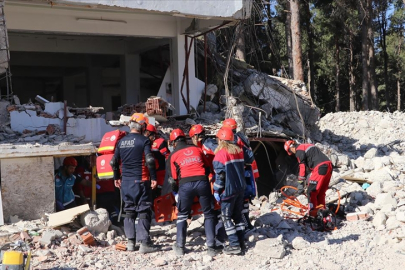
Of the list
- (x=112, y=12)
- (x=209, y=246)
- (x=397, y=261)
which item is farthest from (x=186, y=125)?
(x=397, y=261)

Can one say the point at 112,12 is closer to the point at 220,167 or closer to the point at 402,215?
the point at 220,167

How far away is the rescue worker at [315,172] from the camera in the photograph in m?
9.09

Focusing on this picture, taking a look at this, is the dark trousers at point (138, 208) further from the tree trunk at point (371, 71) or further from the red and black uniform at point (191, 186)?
the tree trunk at point (371, 71)

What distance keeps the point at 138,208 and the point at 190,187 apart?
2.71 feet

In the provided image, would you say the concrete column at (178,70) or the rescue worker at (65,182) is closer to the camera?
the rescue worker at (65,182)

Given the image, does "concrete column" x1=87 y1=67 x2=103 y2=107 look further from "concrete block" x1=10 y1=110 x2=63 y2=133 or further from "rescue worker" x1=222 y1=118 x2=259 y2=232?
"rescue worker" x1=222 y1=118 x2=259 y2=232

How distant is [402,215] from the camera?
8.69 meters

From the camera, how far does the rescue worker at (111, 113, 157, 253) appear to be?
7.29 metres

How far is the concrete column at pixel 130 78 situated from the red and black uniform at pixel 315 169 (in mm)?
7573

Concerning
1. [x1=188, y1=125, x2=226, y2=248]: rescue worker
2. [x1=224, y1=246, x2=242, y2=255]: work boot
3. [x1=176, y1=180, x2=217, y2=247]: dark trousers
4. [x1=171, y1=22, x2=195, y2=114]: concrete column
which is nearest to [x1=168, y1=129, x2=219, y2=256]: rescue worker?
[x1=176, y1=180, x2=217, y2=247]: dark trousers

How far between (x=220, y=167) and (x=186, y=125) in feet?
15.1

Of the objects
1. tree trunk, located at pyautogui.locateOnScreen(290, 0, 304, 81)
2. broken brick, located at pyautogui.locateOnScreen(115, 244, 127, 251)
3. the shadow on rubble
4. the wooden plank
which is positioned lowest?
broken brick, located at pyautogui.locateOnScreen(115, 244, 127, 251)

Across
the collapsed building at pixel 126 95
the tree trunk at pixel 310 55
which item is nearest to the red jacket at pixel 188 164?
the collapsed building at pixel 126 95

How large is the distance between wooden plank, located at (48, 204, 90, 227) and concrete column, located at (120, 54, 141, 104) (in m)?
8.01
